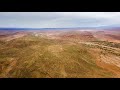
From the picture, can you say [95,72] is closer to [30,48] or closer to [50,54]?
[50,54]

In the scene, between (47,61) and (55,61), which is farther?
(55,61)

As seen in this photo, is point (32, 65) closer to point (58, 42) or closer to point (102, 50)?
point (58, 42)
